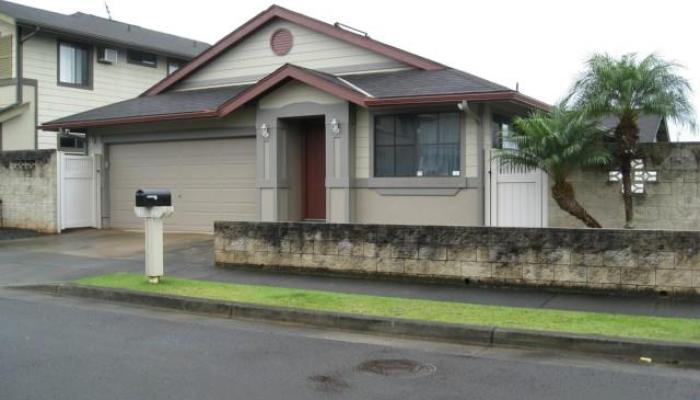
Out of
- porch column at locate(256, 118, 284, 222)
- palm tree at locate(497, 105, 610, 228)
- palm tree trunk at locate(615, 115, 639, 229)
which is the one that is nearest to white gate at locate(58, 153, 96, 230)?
porch column at locate(256, 118, 284, 222)

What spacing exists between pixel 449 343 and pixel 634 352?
180 centimetres

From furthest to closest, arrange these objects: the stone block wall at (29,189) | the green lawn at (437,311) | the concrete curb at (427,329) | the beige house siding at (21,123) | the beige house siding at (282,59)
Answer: the beige house siding at (21,123)
the stone block wall at (29,189)
the beige house siding at (282,59)
the green lawn at (437,311)
the concrete curb at (427,329)

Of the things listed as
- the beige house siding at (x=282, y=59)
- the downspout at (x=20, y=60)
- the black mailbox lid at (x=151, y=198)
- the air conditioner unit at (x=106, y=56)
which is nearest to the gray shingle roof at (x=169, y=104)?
the beige house siding at (x=282, y=59)

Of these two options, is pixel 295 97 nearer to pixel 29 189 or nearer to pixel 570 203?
pixel 570 203

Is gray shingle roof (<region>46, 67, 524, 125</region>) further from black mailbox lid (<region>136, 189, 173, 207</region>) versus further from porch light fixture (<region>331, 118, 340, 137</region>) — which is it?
black mailbox lid (<region>136, 189, 173, 207</region>)

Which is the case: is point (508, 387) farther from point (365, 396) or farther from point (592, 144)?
point (592, 144)

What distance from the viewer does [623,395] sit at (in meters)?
5.49

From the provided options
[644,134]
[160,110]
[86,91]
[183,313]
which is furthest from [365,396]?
[86,91]

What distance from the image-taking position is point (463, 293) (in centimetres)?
975

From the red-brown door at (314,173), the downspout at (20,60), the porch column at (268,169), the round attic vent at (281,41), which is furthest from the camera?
the downspout at (20,60)

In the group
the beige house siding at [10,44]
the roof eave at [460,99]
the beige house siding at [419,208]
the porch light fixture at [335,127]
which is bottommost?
the beige house siding at [419,208]

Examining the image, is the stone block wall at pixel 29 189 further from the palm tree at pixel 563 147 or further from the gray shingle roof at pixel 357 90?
the palm tree at pixel 563 147

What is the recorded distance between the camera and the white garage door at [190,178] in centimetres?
1683

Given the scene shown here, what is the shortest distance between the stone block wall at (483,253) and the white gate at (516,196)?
2.57 metres
